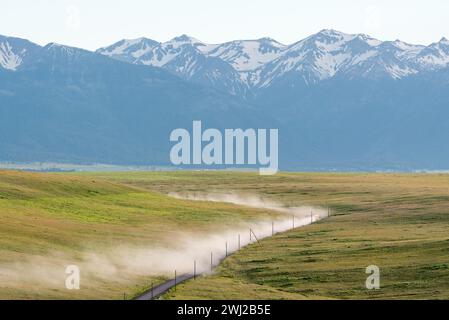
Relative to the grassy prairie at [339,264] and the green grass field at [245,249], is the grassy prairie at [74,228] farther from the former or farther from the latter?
the grassy prairie at [339,264]

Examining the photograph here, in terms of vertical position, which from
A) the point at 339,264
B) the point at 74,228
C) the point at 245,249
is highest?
the point at 74,228

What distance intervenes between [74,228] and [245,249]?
81.2 ft

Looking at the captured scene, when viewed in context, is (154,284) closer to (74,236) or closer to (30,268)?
(30,268)

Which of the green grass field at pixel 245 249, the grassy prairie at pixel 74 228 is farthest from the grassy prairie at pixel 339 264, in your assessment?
the grassy prairie at pixel 74 228

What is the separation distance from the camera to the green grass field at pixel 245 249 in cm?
9656

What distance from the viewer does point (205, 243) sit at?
14262 centimetres

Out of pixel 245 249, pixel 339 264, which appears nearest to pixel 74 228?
pixel 245 249

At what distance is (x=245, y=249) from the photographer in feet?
447

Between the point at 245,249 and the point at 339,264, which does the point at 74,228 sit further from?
the point at 339,264

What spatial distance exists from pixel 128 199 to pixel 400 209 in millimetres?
55324

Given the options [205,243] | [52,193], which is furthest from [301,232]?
[52,193]

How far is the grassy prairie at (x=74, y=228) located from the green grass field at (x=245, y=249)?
0.21 m

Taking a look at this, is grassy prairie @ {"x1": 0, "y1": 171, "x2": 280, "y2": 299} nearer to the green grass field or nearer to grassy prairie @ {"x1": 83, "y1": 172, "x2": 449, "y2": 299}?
the green grass field

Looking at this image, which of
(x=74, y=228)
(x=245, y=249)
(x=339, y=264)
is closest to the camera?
(x=339, y=264)
